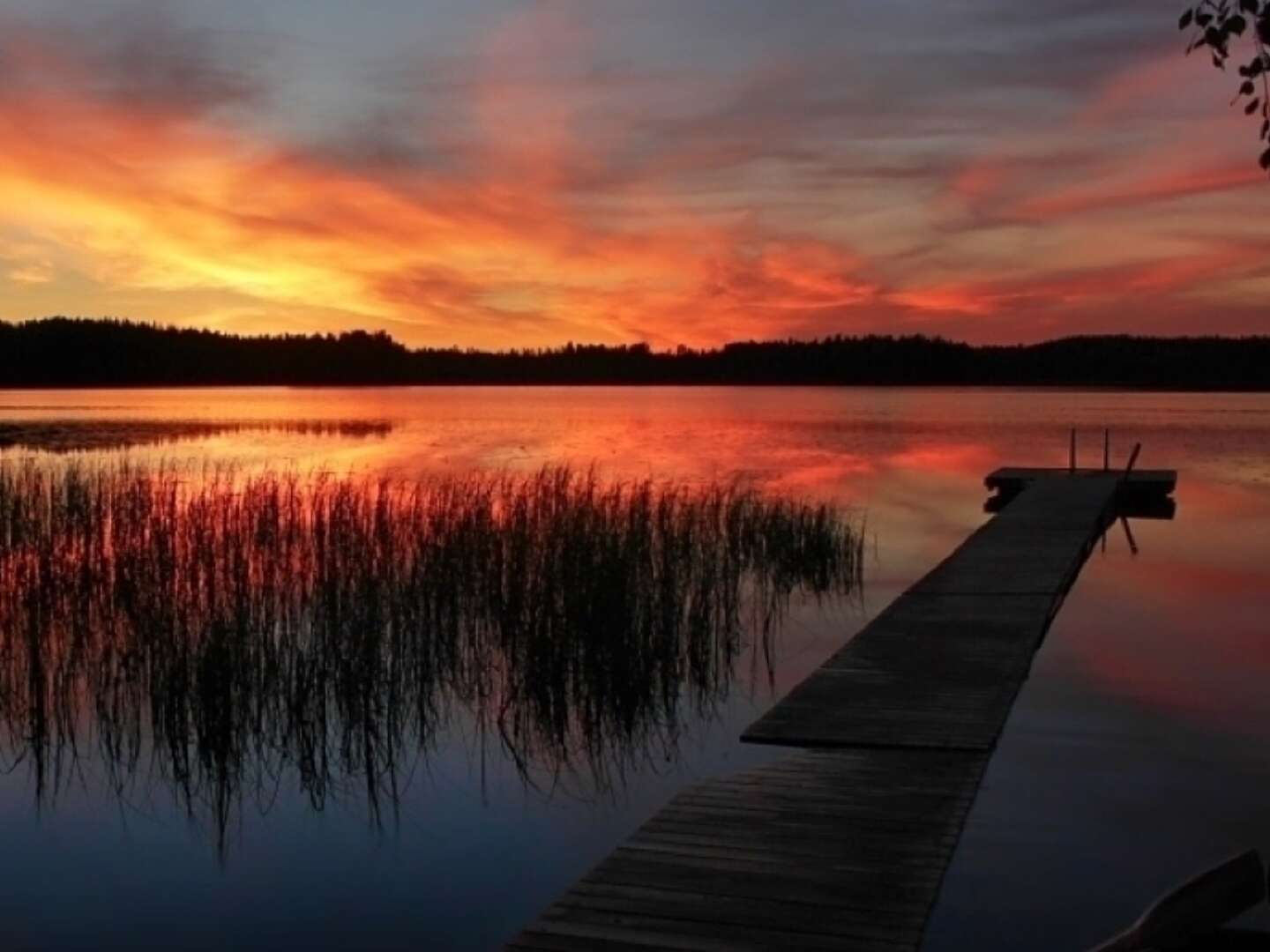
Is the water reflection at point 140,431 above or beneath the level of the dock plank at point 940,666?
above

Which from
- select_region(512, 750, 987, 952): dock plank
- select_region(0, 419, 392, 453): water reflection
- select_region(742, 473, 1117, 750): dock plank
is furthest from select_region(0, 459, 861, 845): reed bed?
select_region(0, 419, 392, 453): water reflection

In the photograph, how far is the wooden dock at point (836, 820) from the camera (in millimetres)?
3531

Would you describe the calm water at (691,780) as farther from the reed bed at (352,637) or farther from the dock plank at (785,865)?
the dock plank at (785,865)

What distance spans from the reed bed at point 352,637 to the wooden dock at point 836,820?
1.12 metres

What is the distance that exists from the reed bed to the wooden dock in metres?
1.12

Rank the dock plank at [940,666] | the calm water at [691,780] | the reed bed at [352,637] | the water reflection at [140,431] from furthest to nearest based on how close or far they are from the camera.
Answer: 1. the water reflection at [140,431]
2. the reed bed at [352,637]
3. the dock plank at [940,666]
4. the calm water at [691,780]

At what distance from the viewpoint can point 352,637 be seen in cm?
684

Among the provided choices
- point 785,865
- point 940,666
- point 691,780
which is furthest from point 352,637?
point 785,865

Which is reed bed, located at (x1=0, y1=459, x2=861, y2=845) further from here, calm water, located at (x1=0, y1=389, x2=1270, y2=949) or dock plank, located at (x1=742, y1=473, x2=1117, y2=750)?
dock plank, located at (x1=742, y1=473, x2=1117, y2=750)

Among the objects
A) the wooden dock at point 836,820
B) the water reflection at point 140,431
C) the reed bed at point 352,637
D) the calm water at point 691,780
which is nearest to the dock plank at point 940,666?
the wooden dock at point 836,820

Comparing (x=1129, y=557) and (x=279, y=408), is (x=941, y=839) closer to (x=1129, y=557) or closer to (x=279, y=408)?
(x=1129, y=557)

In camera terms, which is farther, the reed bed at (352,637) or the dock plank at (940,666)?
the reed bed at (352,637)

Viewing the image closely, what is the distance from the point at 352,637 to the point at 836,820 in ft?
11.1

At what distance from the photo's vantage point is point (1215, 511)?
18375mm
